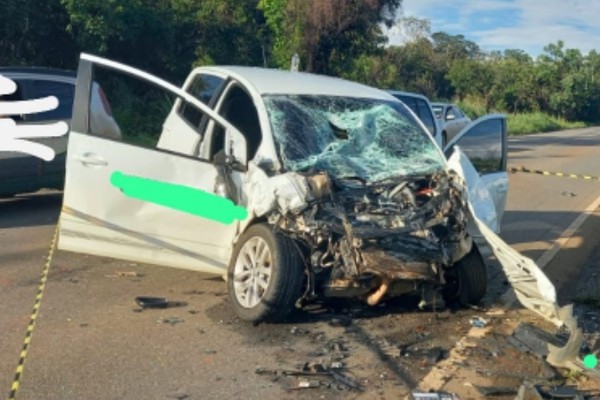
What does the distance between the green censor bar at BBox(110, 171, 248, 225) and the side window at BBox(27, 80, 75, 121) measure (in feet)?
13.9

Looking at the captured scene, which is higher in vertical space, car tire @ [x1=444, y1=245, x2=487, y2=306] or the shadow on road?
car tire @ [x1=444, y1=245, x2=487, y2=306]

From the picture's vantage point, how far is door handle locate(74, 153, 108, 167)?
6.70 m

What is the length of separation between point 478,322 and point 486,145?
2.19 meters

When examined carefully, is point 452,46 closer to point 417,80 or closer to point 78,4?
point 417,80

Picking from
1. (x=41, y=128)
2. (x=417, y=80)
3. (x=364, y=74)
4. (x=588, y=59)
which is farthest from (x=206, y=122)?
(x=588, y=59)

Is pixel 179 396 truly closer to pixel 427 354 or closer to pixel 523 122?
pixel 427 354

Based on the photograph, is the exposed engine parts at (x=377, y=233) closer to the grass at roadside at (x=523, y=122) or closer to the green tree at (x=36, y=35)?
the green tree at (x=36, y=35)

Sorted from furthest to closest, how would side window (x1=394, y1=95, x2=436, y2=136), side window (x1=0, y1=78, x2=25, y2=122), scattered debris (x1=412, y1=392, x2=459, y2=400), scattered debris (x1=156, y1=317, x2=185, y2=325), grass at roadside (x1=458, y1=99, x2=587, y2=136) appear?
grass at roadside (x1=458, y1=99, x2=587, y2=136)
side window (x1=394, y1=95, x2=436, y2=136)
side window (x1=0, y1=78, x2=25, y2=122)
scattered debris (x1=156, y1=317, x2=185, y2=325)
scattered debris (x1=412, y1=392, x2=459, y2=400)

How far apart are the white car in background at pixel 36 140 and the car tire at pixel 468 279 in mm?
5787

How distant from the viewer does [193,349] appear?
5578 mm

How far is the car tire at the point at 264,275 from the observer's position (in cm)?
588

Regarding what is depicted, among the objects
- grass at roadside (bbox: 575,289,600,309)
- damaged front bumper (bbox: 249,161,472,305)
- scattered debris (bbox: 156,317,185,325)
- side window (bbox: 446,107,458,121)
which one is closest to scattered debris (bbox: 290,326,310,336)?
damaged front bumper (bbox: 249,161,472,305)

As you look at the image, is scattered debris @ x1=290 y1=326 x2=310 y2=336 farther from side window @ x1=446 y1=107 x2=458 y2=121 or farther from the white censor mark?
side window @ x1=446 y1=107 x2=458 y2=121

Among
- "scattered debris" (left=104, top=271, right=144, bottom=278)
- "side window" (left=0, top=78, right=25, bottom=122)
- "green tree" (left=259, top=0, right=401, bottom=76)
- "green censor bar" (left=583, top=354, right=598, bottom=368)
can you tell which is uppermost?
"green tree" (left=259, top=0, right=401, bottom=76)
